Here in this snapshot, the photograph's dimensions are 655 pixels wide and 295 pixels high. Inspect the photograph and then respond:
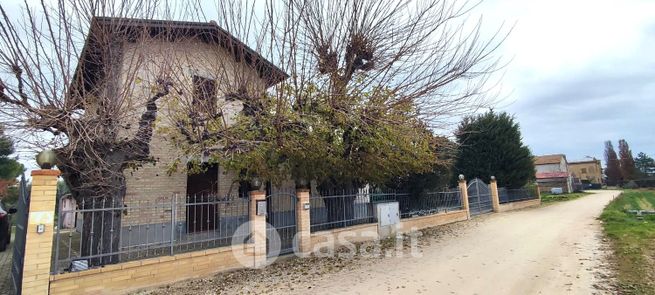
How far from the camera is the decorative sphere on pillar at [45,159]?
16.1 feet

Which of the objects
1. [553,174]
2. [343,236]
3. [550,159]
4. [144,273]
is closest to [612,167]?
[550,159]

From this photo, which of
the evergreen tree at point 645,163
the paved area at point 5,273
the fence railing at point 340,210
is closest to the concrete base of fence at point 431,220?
the fence railing at point 340,210

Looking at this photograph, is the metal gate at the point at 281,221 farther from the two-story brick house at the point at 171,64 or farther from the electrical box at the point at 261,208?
the two-story brick house at the point at 171,64

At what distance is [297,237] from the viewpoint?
799cm

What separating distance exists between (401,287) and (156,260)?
4039 mm

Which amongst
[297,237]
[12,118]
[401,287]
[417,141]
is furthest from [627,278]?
[12,118]

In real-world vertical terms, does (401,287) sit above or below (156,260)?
below

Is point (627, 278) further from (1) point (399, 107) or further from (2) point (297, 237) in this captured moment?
(2) point (297, 237)

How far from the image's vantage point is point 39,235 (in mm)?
4758

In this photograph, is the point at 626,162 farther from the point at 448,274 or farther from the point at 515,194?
the point at 448,274

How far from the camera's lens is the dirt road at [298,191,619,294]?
5340mm

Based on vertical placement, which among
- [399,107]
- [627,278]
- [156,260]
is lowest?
[627,278]

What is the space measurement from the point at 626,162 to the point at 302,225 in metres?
82.7

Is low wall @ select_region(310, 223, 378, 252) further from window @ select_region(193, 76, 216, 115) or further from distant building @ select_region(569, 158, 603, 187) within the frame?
distant building @ select_region(569, 158, 603, 187)
